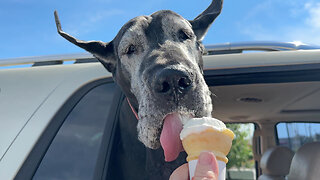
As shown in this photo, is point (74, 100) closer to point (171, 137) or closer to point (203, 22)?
point (171, 137)

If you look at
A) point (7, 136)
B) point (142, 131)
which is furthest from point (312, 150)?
point (7, 136)

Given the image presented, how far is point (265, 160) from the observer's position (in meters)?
4.59

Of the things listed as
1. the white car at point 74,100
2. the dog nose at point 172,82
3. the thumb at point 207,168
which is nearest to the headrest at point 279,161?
the white car at point 74,100

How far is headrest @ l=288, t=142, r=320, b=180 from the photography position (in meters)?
3.21

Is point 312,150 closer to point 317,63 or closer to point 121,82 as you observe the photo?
point 317,63

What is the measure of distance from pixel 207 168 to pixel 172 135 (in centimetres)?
62

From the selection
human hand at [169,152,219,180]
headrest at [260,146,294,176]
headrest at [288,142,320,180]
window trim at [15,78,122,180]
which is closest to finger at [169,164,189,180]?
human hand at [169,152,219,180]

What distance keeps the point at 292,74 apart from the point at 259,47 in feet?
1.26

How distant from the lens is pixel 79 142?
2.24 metres

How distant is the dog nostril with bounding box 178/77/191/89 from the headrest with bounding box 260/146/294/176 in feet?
10.2

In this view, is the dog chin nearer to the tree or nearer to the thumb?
the thumb

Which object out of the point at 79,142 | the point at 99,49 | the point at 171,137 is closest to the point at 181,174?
the point at 171,137

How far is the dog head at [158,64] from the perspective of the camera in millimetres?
1863

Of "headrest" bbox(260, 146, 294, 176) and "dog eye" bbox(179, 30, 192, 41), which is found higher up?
"dog eye" bbox(179, 30, 192, 41)
